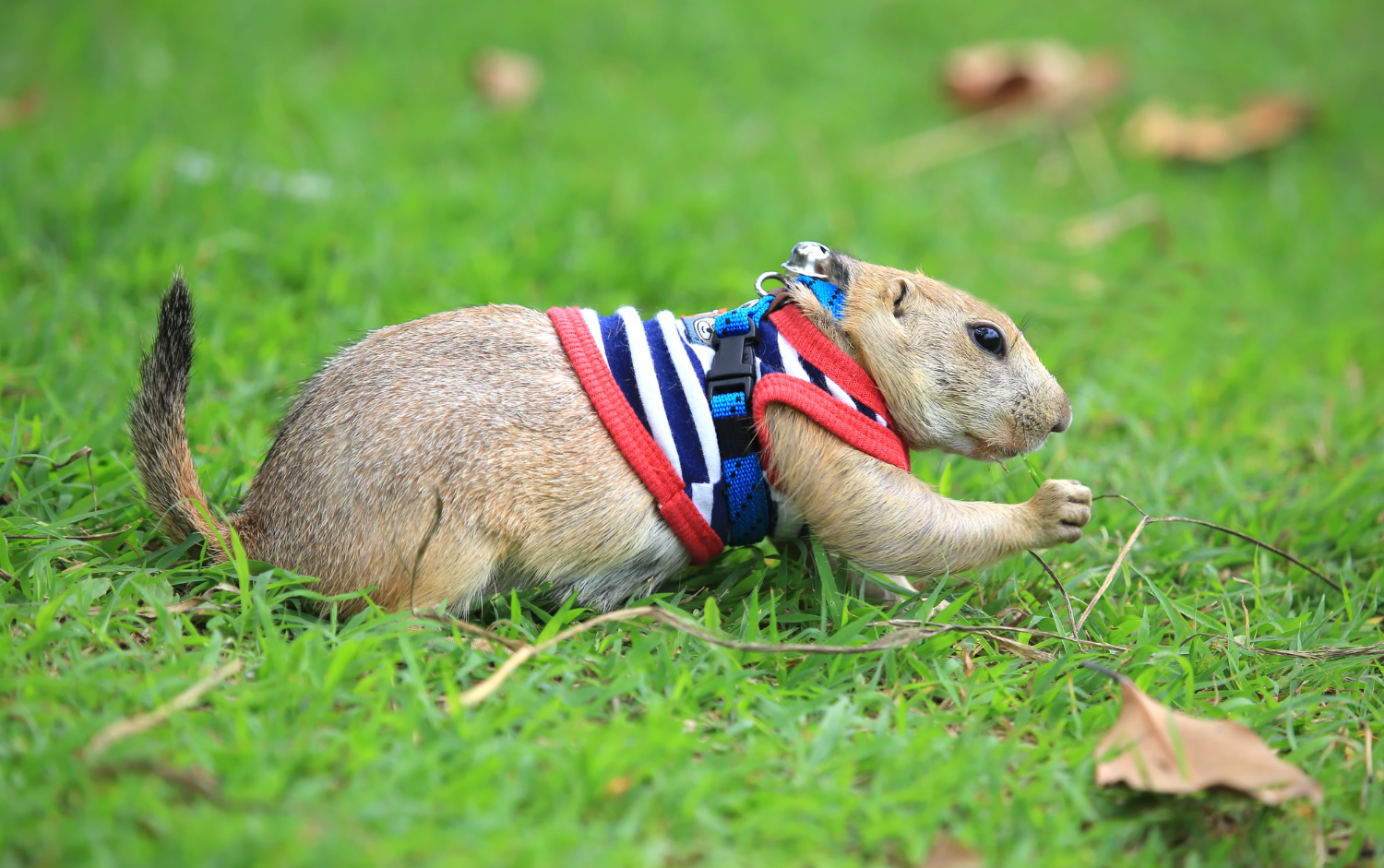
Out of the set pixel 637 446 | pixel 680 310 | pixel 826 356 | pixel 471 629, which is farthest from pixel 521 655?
pixel 680 310

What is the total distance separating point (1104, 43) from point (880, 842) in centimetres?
838

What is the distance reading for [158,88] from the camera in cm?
667

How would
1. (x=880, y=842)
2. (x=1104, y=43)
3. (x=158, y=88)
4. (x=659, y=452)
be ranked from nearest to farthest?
(x=880, y=842) → (x=659, y=452) → (x=158, y=88) → (x=1104, y=43)

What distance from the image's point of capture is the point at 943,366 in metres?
3.23

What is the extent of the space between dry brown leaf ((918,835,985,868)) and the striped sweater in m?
1.08

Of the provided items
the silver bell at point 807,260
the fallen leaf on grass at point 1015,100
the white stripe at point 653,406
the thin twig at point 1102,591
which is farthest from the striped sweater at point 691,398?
the fallen leaf on grass at point 1015,100

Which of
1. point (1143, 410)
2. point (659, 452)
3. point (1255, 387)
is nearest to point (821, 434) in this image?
point (659, 452)

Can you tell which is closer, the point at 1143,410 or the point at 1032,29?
the point at 1143,410

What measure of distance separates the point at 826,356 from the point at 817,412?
234 mm

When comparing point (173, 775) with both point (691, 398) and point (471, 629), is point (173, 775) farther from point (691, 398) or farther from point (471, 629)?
point (691, 398)

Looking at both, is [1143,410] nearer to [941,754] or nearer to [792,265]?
[792,265]

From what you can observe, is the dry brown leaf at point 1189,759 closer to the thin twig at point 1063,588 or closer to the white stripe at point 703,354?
the thin twig at point 1063,588

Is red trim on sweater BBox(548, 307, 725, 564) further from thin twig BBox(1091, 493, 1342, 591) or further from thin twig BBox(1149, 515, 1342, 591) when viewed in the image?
thin twig BBox(1149, 515, 1342, 591)

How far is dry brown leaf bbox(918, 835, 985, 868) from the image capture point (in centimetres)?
226
